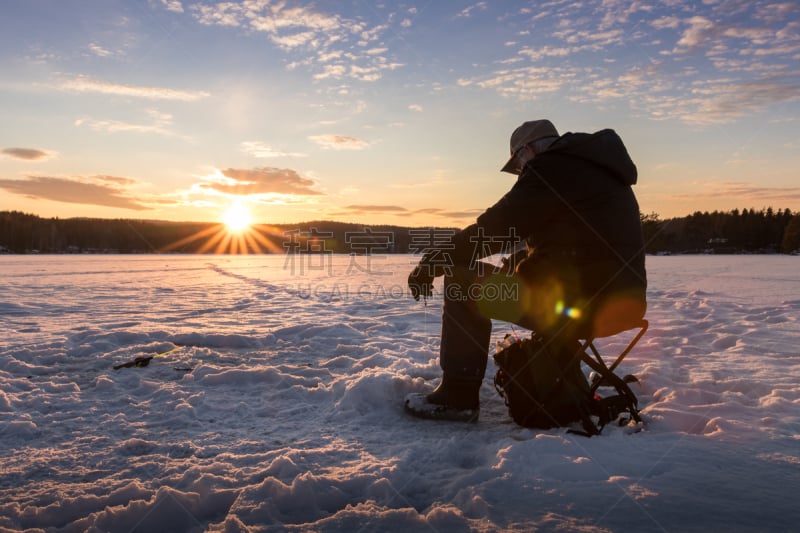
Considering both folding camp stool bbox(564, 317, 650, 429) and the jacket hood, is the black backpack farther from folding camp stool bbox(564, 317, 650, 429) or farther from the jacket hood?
the jacket hood

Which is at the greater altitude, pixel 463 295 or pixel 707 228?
pixel 707 228

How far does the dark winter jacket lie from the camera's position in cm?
245

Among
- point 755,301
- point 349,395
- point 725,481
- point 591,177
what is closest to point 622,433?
point 725,481

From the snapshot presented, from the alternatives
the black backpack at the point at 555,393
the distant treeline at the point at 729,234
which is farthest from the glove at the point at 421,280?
the distant treeline at the point at 729,234

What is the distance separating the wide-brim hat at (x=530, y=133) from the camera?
9.33ft

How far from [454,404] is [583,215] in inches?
57.8

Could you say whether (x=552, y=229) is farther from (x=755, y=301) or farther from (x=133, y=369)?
(x=755, y=301)

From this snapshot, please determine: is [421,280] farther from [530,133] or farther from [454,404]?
[530,133]

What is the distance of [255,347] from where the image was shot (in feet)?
17.2

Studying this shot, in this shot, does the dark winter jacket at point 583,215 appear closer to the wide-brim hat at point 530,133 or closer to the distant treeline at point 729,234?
the wide-brim hat at point 530,133

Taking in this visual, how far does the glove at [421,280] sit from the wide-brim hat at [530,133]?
0.93 metres

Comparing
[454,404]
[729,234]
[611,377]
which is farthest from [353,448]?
[729,234]

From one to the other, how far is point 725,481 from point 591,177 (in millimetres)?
1574

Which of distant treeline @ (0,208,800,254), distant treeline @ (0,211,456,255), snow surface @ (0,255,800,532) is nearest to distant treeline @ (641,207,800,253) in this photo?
distant treeline @ (0,208,800,254)
